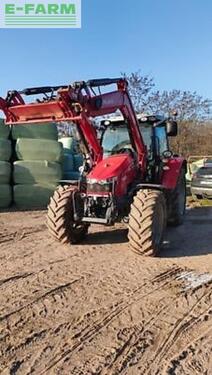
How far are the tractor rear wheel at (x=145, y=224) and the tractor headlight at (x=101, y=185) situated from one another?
42 cm

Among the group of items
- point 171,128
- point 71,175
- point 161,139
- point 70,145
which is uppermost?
point 171,128

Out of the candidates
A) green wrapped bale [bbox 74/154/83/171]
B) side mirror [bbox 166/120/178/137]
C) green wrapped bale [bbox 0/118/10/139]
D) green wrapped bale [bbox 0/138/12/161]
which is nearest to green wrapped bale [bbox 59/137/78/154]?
green wrapped bale [bbox 74/154/83/171]

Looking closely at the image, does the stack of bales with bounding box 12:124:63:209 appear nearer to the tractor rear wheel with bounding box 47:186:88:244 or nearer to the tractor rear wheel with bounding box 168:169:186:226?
the tractor rear wheel with bounding box 168:169:186:226

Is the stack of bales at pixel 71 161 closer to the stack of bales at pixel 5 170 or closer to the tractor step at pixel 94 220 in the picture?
the stack of bales at pixel 5 170

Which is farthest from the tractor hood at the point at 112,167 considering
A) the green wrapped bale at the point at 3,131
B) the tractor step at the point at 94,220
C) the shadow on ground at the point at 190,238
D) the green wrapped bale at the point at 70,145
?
the green wrapped bale at the point at 70,145

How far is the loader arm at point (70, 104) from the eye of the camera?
570 cm

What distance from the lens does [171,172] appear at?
25.8 feet

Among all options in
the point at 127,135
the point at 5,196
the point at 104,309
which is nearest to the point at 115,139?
the point at 127,135

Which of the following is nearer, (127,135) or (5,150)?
(127,135)

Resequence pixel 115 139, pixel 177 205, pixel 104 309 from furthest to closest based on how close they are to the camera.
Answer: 1. pixel 177 205
2. pixel 115 139
3. pixel 104 309

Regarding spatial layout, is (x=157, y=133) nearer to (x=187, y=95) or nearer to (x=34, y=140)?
(x=34, y=140)

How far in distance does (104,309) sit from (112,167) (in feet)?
9.76

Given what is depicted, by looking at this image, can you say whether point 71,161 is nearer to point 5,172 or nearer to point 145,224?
point 5,172

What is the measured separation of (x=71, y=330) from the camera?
3547 mm
